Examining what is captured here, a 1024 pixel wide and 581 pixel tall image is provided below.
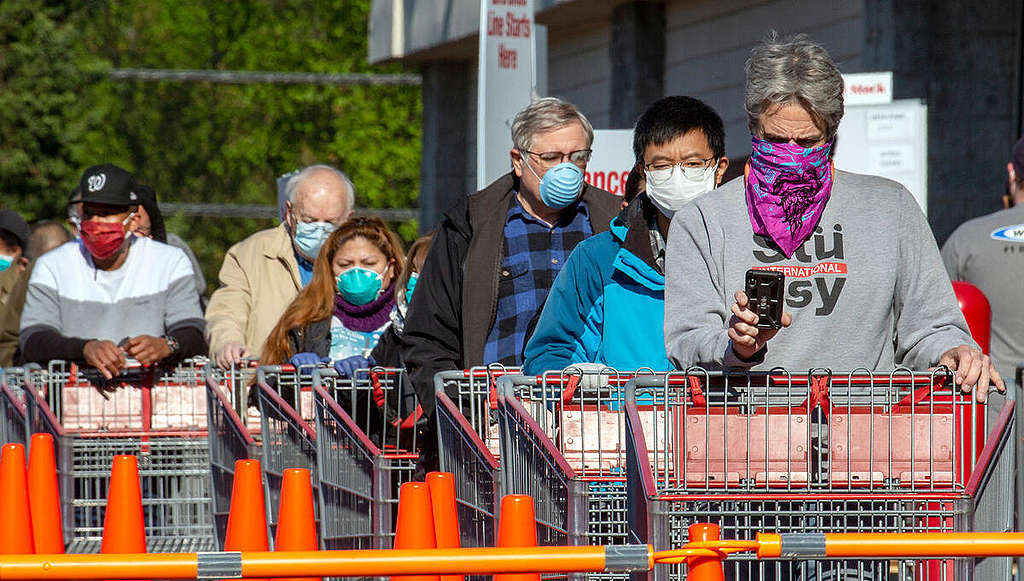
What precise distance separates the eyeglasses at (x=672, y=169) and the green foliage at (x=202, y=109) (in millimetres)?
31575

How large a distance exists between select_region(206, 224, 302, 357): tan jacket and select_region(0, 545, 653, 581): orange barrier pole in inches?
178

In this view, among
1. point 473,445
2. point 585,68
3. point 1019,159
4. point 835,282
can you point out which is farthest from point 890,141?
point 585,68

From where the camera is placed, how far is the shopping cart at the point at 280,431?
19.1ft

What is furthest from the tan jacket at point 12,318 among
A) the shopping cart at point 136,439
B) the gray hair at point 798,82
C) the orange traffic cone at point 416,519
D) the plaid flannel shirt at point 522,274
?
the gray hair at point 798,82

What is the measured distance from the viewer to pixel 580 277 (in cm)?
500

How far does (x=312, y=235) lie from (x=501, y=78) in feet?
4.01

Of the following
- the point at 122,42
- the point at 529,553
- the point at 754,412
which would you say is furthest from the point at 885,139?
the point at 122,42

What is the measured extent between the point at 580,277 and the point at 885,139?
137 inches

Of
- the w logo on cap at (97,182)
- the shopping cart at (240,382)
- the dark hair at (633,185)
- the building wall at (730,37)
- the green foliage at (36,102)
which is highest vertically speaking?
the green foliage at (36,102)

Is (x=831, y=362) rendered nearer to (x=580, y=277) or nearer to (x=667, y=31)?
(x=580, y=277)

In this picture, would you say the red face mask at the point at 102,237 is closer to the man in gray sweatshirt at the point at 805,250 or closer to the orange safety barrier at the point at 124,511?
the orange safety barrier at the point at 124,511

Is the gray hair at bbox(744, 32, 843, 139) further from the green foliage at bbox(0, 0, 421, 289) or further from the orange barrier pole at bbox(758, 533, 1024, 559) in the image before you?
the green foliage at bbox(0, 0, 421, 289)

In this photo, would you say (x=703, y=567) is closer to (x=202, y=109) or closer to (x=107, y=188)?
(x=107, y=188)

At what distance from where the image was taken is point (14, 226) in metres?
12.5
